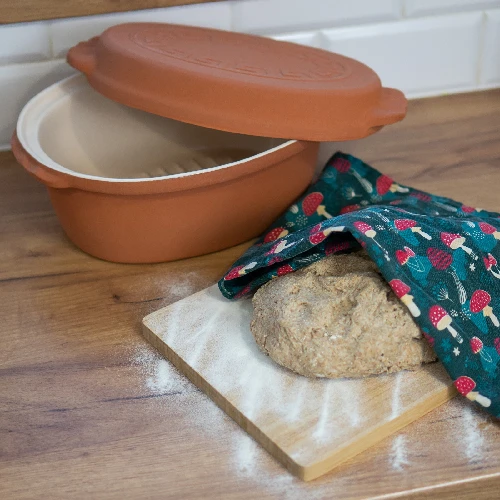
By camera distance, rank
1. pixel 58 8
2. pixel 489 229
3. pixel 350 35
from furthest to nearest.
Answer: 1. pixel 350 35
2. pixel 58 8
3. pixel 489 229

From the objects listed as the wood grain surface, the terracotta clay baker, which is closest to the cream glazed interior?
the terracotta clay baker

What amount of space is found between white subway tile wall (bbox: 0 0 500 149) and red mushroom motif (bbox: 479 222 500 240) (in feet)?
1.63

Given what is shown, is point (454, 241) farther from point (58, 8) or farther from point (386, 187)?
point (58, 8)

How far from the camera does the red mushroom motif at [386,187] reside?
3.18 ft

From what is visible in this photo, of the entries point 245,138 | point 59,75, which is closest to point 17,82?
point 59,75

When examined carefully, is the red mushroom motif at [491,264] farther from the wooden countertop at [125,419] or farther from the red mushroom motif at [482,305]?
the wooden countertop at [125,419]

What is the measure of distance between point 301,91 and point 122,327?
31 centimetres

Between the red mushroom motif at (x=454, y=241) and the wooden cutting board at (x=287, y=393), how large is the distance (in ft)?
0.37

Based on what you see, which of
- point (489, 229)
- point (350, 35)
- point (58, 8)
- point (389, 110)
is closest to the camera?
point (489, 229)

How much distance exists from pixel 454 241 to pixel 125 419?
348 millimetres

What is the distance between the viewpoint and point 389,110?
0.89 meters

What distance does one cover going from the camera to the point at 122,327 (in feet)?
2.66

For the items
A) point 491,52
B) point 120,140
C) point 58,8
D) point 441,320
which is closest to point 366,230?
point 441,320

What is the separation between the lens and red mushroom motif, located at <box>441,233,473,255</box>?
0.74 metres
